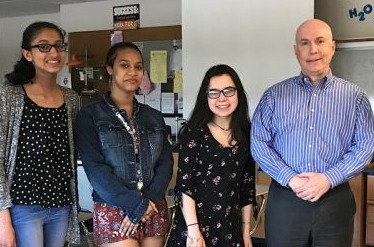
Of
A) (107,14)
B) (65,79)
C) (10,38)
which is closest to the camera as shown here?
(107,14)

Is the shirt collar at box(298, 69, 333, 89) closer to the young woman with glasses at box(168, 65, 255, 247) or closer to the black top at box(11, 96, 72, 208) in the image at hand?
the young woman with glasses at box(168, 65, 255, 247)

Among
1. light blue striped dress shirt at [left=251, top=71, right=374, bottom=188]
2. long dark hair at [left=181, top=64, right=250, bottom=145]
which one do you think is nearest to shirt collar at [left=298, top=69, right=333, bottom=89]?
light blue striped dress shirt at [left=251, top=71, right=374, bottom=188]

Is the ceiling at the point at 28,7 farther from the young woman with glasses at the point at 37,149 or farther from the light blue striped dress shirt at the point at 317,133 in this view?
the light blue striped dress shirt at the point at 317,133

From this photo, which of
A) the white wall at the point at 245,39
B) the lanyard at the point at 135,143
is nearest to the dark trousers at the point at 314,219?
the lanyard at the point at 135,143

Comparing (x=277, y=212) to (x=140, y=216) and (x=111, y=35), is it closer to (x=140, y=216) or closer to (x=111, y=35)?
(x=140, y=216)

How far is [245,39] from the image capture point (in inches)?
145

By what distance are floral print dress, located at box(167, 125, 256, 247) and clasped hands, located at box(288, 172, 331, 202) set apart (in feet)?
0.74

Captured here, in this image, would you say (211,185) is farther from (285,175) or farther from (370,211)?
(370,211)

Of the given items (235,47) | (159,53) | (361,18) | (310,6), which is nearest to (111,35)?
(159,53)

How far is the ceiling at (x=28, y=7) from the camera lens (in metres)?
4.92

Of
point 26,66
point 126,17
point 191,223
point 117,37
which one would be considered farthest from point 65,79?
point 191,223

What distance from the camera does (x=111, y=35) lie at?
4.73 metres

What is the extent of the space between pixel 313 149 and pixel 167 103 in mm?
2911

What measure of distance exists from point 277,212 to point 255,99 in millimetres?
1982
